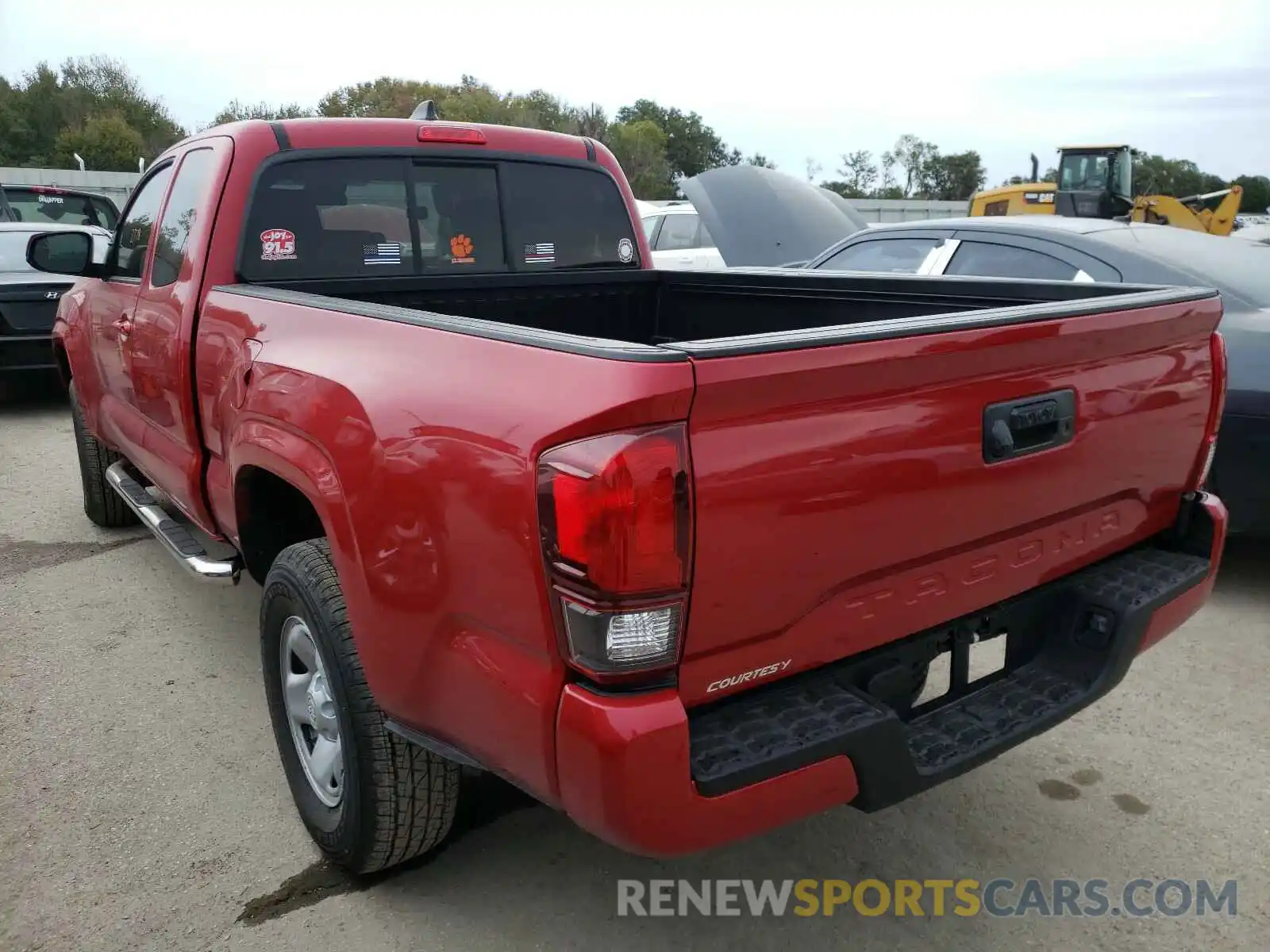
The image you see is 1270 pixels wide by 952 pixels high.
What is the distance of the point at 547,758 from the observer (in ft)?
6.17

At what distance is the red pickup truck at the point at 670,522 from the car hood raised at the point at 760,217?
4321 millimetres

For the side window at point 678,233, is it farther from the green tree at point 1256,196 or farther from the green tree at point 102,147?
the green tree at point 1256,196

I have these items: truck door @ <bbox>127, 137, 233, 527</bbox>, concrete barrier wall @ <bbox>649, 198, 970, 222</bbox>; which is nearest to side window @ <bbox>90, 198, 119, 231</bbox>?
truck door @ <bbox>127, 137, 233, 527</bbox>

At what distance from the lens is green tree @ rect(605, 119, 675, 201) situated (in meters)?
57.4

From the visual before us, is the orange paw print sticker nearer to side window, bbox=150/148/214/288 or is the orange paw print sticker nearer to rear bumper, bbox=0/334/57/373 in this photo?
side window, bbox=150/148/214/288

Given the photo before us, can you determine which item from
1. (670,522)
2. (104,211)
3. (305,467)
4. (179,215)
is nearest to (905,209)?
(104,211)

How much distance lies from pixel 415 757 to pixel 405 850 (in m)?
0.31

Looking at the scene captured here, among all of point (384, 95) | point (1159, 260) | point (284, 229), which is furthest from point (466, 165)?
point (384, 95)

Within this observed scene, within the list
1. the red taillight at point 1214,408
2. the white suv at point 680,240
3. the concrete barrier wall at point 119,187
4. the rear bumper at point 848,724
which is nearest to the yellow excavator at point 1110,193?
the concrete barrier wall at point 119,187

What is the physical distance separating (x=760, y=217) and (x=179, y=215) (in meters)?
5.00

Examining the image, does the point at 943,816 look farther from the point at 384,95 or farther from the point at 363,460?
the point at 384,95

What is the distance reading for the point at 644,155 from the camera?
61938mm

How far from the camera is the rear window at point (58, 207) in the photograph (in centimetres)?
1264

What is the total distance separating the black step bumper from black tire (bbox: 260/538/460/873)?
895mm
